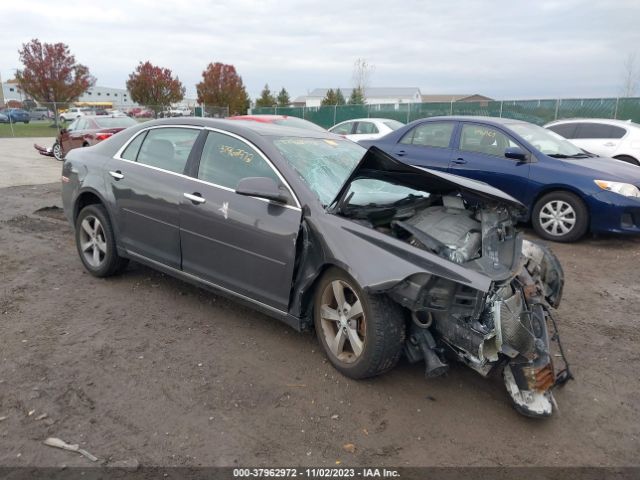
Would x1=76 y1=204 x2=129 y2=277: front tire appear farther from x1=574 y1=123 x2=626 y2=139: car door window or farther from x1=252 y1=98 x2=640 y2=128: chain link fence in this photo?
x1=252 y1=98 x2=640 y2=128: chain link fence

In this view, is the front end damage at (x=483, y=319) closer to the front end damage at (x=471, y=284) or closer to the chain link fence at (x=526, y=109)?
the front end damage at (x=471, y=284)

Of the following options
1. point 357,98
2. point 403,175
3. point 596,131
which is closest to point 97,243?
point 403,175

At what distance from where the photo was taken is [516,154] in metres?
6.83

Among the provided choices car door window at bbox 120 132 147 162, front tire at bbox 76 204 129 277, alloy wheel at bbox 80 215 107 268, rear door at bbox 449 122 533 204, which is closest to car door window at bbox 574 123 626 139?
rear door at bbox 449 122 533 204

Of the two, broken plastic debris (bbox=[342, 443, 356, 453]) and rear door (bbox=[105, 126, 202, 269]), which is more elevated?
rear door (bbox=[105, 126, 202, 269])

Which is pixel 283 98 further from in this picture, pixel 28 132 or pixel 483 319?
pixel 483 319

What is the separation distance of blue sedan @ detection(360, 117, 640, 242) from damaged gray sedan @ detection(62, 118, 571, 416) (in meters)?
3.07

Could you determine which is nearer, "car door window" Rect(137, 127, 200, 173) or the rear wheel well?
"car door window" Rect(137, 127, 200, 173)

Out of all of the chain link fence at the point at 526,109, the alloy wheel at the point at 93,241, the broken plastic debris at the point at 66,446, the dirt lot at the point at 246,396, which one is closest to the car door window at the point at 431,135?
the dirt lot at the point at 246,396

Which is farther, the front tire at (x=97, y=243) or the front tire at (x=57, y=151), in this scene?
the front tire at (x=57, y=151)

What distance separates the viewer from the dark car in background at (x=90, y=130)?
1360cm

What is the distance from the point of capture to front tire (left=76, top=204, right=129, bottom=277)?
15.5ft

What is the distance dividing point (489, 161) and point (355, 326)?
4.79 m

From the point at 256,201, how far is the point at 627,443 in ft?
8.64
